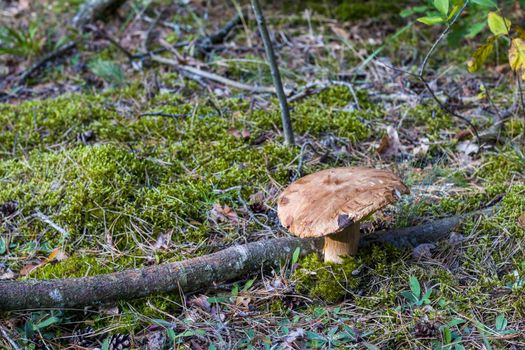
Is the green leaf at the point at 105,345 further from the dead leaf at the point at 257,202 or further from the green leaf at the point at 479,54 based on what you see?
the green leaf at the point at 479,54

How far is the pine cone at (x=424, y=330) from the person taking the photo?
7.84 feet

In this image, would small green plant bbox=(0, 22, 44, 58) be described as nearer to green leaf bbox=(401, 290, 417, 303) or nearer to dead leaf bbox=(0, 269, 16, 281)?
dead leaf bbox=(0, 269, 16, 281)

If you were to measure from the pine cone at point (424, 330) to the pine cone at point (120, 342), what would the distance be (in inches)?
52.0

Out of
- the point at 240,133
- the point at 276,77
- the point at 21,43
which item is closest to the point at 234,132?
the point at 240,133

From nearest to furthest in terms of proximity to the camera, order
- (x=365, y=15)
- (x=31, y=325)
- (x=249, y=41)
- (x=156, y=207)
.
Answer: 1. (x=31, y=325)
2. (x=156, y=207)
3. (x=249, y=41)
4. (x=365, y=15)

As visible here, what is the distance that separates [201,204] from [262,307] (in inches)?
33.9

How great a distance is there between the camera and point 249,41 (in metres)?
5.36

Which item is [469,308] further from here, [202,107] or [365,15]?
[365,15]

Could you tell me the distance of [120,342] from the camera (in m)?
2.53

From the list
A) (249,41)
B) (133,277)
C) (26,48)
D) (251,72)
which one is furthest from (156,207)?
(26,48)

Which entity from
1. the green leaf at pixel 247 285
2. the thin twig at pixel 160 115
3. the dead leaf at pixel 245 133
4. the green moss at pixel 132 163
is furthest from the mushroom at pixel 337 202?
the thin twig at pixel 160 115

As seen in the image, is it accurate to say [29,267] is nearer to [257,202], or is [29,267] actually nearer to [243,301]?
[243,301]

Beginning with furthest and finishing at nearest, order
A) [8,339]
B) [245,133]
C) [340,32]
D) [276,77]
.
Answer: [340,32] < [245,133] < [276,77] < [8,339]

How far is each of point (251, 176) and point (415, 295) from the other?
4.45 ft
